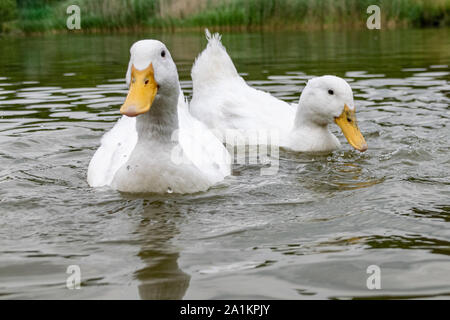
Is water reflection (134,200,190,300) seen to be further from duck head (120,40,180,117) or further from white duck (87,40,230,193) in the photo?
duck head (120,40,180,117)

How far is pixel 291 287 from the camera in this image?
3.10 metres

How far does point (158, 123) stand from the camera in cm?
470

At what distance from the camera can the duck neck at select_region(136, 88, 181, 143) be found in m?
4.63

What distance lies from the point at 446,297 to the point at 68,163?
3670 mm

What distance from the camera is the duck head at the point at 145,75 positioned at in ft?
13.3

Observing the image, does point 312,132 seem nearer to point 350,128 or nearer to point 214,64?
point 350,128

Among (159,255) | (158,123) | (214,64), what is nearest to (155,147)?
(158,123)

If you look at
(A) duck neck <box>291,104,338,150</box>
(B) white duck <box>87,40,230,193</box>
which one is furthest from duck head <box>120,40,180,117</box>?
(A) duck neck <box>291,104,338,150</box>

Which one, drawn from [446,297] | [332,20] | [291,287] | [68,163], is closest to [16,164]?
[68,163]

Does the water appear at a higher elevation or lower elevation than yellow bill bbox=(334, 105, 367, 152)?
lower

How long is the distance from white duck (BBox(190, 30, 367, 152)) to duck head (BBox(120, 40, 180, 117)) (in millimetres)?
2158

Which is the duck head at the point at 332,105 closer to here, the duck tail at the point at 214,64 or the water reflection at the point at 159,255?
the duck tail at the point at 214,64

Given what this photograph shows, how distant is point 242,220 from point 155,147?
948mm
